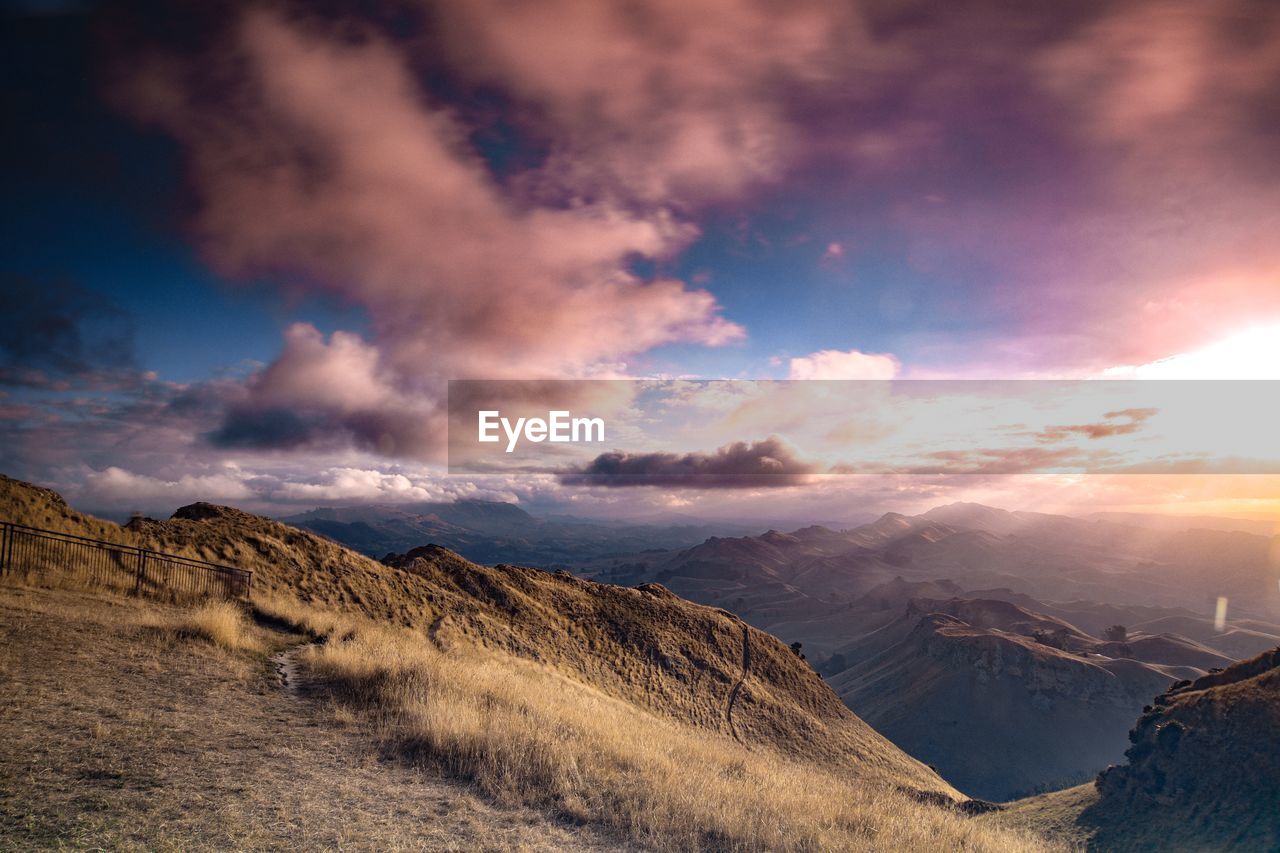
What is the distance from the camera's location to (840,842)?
23.7ft

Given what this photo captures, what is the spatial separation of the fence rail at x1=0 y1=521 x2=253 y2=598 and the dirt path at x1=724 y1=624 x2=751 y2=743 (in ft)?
121

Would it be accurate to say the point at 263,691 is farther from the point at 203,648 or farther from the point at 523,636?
the point at 523,636

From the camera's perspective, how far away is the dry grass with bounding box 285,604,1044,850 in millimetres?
7277

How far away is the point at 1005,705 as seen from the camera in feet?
410

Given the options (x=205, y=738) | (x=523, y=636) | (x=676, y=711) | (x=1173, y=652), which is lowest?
(x=1173, y=652)

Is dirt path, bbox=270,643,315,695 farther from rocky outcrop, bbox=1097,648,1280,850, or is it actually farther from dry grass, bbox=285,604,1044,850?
rocky outcrop, bbox=1097,648,1280,850

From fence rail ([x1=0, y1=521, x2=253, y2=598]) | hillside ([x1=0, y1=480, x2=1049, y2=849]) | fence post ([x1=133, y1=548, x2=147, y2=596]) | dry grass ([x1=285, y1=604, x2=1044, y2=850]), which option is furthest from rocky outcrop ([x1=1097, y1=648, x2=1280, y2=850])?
fence post ([x1=133, y1=548, x2=147, y2=596])

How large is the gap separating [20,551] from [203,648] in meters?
10.3

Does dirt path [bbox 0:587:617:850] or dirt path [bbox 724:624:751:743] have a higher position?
dirt path [bbox 0:587:617:850]

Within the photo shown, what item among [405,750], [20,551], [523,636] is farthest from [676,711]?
[405,750]

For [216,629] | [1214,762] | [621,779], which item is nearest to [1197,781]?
[1214,762]

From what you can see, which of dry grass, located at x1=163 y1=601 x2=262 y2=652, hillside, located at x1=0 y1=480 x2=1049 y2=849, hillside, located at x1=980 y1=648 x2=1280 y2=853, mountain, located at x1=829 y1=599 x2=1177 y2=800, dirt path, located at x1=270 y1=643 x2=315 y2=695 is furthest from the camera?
mountain, located at x1=829 y1=599 x2=1177 y2=800

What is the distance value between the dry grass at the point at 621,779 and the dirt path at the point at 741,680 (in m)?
39.9

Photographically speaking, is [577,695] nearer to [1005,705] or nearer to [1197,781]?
[1197,781]
